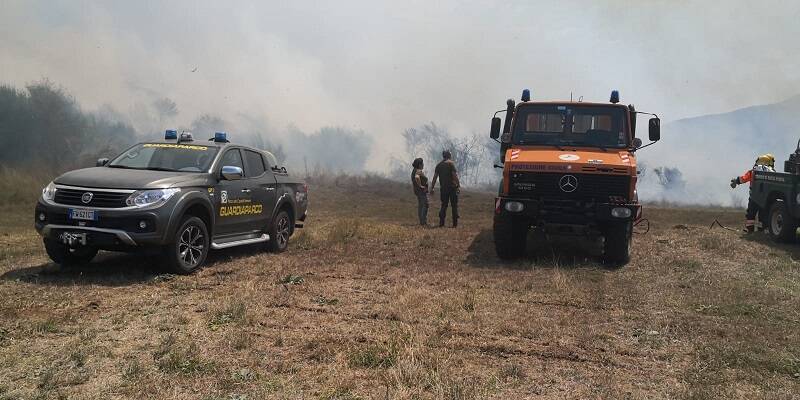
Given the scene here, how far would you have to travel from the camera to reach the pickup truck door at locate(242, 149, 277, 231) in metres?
9.01

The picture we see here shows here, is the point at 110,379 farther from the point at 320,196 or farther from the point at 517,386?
the point at 320,196

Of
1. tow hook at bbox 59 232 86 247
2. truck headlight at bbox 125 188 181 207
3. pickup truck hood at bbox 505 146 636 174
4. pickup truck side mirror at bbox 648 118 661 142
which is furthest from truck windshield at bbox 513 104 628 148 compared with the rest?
tow hook at bbox 59 232 86 247

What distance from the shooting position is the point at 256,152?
31.5ft

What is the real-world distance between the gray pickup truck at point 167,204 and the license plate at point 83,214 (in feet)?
0.04

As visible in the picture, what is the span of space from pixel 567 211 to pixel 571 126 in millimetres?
1901

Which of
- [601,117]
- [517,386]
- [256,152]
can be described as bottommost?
[517,386]

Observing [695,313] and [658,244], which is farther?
[658,244]

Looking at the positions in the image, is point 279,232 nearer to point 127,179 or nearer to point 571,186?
point 127,179

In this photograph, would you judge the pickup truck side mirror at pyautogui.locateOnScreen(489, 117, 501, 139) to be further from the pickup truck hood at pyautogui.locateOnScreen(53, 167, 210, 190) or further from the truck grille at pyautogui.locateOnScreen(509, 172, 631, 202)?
the pickup truck hood at pyautogui.locateOnScreen(53, 167, 210, 190)

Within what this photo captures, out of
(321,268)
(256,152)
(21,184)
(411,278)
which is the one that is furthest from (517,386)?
(21,184)

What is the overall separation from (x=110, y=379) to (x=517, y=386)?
2664 mm

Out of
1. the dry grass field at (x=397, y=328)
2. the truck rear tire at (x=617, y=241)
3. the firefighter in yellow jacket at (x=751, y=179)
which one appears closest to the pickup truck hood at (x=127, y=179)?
the dry grass field at (x=397, y=328)

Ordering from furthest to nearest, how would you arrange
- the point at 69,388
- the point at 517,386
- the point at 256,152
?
the point at 256,152
the point at 517,386
the point at 69,388

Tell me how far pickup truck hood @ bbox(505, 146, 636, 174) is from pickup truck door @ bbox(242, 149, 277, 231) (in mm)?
3849
